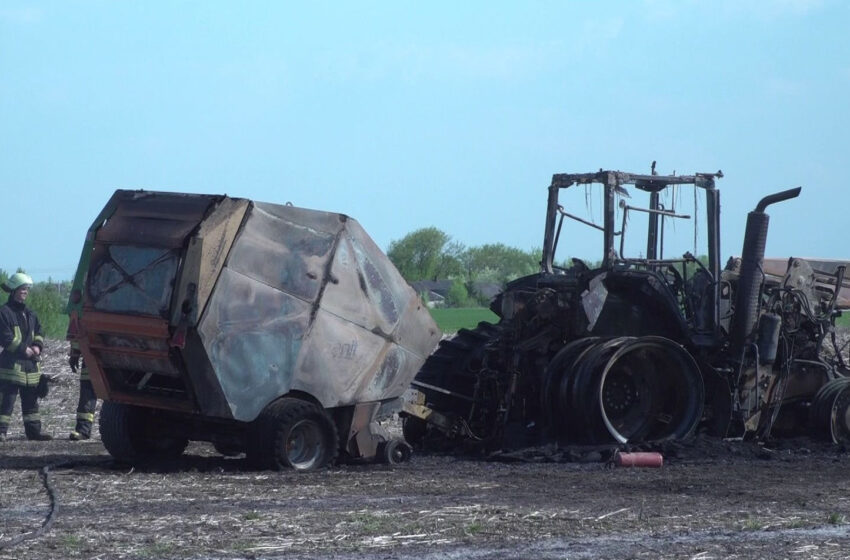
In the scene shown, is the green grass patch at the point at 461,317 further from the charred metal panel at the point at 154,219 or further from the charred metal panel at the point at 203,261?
the charred metal panel at the point at 203,261

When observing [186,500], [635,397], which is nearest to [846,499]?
[635,397]

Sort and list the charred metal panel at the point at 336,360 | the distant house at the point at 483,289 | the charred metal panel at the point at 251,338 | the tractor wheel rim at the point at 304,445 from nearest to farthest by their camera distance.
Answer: the charred metal panel at the point at 251,338
the charred metal panel at the point at 336,360
the tractor wheel rim at the point at 304,445
the distant house at the point at 483,289

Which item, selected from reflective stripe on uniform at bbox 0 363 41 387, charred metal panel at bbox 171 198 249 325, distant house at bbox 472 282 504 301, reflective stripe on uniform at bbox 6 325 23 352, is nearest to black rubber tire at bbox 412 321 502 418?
charred metal panel at bbox 171 198 249 325

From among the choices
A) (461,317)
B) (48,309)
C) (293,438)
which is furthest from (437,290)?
(293,438)

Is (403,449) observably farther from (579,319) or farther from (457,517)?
(457,517)

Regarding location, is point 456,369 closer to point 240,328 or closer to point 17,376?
point 240,328

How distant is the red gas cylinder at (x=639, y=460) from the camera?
11.6 metres

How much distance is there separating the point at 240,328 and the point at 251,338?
0.12 meters

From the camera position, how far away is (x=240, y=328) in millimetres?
10531

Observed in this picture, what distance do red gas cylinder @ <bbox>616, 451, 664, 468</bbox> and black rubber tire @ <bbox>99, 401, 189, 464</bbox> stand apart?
3.84 m

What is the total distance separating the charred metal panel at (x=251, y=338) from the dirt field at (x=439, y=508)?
2.32 feet

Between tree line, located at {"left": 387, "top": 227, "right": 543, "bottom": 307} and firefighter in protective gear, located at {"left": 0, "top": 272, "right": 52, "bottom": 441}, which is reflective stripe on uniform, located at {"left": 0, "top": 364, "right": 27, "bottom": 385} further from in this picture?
tree line, located at {"left": 387, "top": 227, "right": 543, "bottom": 307}

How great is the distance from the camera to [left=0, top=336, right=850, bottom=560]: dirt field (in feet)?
24.3

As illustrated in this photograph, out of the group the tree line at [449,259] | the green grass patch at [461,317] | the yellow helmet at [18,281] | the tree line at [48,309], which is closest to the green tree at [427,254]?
the tree line at [449,259]
